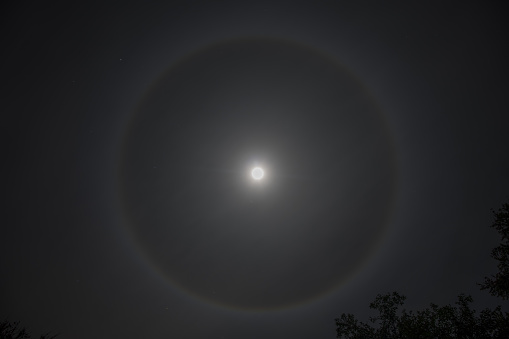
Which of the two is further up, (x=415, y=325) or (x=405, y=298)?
(x=405, y=298)

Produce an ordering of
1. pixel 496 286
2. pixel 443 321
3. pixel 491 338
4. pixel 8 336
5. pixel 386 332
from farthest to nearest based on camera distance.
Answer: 1. pixel 8 336
2. pixel 386 332
3. pixel 443 321
4. pixel 491 338
5. pixel 496 286

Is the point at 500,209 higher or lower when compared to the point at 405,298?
higher

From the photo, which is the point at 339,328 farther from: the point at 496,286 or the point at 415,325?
the point at 496,286

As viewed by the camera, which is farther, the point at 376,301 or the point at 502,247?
the point at 376,301

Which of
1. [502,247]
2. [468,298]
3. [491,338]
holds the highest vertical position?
[502,247]

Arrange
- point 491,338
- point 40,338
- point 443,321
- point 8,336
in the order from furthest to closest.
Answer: point 40,338 → point 8,336 → point 443,321 → point 491,338

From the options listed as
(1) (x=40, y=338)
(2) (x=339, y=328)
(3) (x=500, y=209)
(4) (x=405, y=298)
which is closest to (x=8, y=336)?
(1) (x=40, y=338)

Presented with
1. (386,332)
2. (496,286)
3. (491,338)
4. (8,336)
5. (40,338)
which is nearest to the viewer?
(496,286)

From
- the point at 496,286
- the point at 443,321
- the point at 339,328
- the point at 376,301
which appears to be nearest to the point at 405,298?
the point at 376,301

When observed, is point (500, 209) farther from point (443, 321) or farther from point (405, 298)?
point (405, 298)
